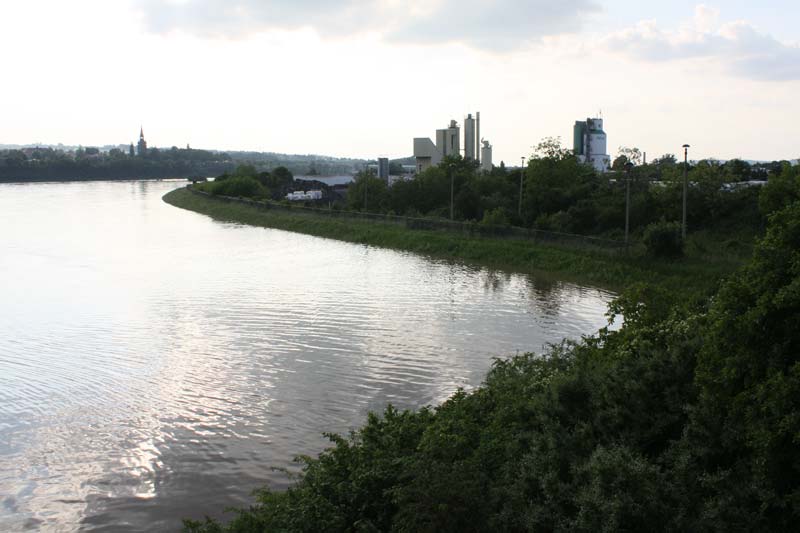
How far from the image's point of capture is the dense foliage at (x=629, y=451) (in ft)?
23.1

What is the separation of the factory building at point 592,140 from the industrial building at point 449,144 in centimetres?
Answer: 1513

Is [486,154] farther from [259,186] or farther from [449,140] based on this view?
[259,186]

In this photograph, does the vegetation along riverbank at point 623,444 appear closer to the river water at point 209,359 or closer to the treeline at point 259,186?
the river water at point 209,359

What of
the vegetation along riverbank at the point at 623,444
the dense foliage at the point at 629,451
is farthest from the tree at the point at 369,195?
the dense foliage at the point at 629,451

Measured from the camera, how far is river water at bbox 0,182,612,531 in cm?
1147

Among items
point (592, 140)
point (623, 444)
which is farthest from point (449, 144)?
point (623, 444)

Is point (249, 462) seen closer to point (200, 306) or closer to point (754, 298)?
point (754, 298)

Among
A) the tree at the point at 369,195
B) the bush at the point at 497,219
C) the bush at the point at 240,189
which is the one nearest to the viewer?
the bush at the point at 497,219

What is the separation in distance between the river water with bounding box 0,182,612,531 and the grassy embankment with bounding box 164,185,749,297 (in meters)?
1.76

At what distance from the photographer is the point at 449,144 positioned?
91.6 metres

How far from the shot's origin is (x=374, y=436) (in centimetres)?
1030

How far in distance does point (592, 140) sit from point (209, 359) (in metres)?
92.3

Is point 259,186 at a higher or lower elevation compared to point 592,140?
lower

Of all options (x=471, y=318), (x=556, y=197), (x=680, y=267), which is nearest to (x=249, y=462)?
(x=471, y=318)
